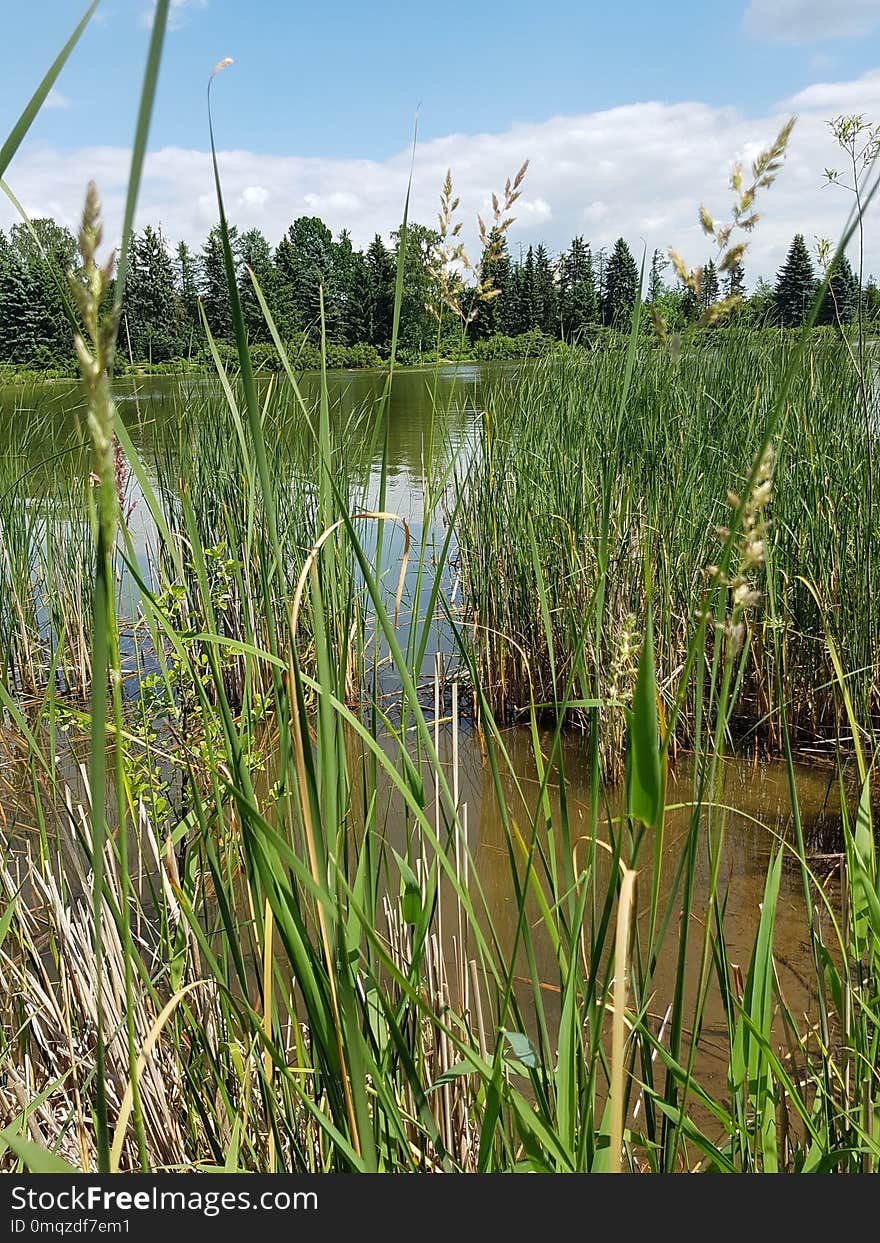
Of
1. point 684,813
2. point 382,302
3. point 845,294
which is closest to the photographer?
point 684,813

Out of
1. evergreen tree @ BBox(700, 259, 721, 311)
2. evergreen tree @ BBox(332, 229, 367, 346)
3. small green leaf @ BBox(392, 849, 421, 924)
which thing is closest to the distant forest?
evergreen tree @ BBox(700, 259, 721, 311)

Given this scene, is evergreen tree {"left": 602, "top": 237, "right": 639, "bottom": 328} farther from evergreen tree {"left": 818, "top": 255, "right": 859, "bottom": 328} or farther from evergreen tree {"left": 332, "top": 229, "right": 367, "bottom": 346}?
evergreen tree {"left": 332, "top": 229, "right": 367, "bottom": 346}

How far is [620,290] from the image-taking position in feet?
19.0

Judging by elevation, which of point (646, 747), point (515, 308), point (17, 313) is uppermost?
point (17, 313)

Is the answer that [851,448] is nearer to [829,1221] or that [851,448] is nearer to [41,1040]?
[829,1221]

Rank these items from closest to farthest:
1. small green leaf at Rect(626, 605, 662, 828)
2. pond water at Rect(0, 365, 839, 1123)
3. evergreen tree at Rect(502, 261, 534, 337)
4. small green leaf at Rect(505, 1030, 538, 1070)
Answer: small green leaf at Rect(626, 605, 662, 828) → small green leaf at Rect(505, 1030, 538, 1070) → pond water at Rect(0, 365, 839, 1123) → evergreen tree at Rect(502, 261, 534, 337)

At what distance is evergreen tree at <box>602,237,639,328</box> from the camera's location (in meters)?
5.22

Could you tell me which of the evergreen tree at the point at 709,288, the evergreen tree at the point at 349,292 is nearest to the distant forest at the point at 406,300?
the evergreen tree at the point at 709,288

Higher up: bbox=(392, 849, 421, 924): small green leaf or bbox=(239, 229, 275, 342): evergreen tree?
bbox=(239, 229, 275, 342): evergreen tree

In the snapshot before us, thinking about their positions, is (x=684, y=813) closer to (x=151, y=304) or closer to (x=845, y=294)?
(x=845, y=294)

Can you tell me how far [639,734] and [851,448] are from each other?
9.34 ft

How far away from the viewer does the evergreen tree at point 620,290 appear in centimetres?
522

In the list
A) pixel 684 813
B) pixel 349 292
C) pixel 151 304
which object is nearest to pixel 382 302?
pixel 151 304

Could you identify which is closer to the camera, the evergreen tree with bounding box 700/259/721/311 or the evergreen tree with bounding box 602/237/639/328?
the evergreen tree with bounding box 700/259/721/311
